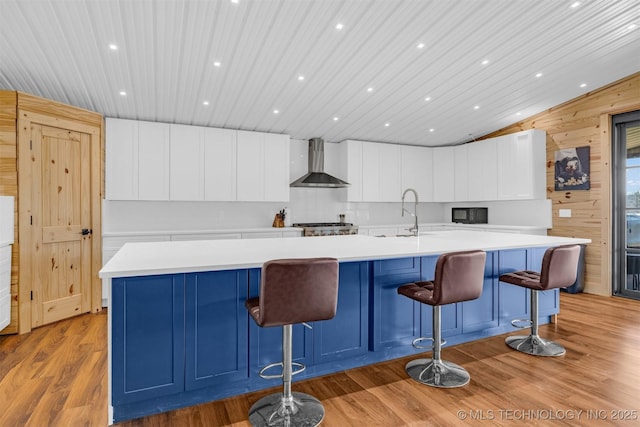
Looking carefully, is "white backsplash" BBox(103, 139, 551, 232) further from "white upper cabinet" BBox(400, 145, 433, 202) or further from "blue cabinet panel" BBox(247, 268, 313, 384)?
"blue cabinet panel" BBox(247, 268, 313, 384)

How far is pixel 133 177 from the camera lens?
15.3 feet

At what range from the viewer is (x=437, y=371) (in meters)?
2.48

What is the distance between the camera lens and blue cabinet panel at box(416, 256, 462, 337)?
2.83 meters

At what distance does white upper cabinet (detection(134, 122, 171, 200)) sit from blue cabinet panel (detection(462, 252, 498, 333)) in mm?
3994

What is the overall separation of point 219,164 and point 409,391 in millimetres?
3986

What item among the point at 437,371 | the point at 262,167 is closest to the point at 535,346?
the point at 437,371

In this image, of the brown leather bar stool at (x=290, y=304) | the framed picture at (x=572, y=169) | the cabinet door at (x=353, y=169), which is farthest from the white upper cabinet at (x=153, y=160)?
the framed picture at (x=572, y=169)

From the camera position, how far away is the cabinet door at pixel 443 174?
6.72m

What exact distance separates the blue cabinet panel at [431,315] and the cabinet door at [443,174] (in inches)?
161

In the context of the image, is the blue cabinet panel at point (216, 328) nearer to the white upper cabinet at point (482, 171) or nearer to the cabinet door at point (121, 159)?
the cabinet door at point (121, 159)

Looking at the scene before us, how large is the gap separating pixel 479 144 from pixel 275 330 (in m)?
5.37

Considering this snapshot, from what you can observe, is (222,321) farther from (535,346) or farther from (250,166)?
(250,166)

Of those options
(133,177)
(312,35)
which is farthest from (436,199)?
(133,177)

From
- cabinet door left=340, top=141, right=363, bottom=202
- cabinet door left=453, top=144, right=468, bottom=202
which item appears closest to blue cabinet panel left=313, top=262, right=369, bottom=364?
cabinet door left=340, top=141, right=363, bottom=202
